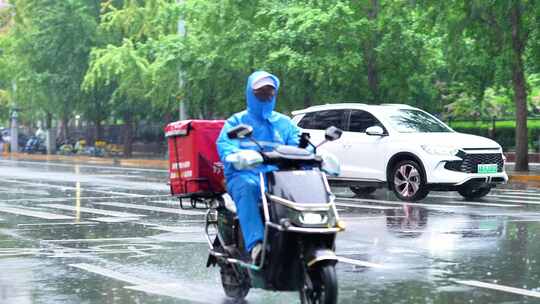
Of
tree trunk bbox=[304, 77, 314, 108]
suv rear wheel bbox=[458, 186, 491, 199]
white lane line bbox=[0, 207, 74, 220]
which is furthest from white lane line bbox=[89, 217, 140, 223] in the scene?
tree trunk bbox=[304, 77, 314, 108]

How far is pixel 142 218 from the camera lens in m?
14.8

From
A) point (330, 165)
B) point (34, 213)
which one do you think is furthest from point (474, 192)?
point (330, 165)

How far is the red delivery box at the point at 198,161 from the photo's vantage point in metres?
8.18

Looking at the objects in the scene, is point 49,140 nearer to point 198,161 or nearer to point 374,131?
point 374,131

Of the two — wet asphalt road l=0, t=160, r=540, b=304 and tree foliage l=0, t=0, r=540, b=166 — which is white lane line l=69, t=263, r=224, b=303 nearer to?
wet asphalt road l=0, t=160, r=540, b=304

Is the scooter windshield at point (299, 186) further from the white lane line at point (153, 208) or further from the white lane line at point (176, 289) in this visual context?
the white lane line at point (153, 208)

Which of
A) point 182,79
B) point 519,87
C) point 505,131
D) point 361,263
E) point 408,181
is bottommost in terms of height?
point 361,263

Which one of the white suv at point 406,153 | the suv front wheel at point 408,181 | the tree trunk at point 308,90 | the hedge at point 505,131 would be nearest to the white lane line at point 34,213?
the white suv at point 406,153

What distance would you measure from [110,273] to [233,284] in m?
1.81

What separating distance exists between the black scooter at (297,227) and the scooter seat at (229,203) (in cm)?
51

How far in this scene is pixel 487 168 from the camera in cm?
1747

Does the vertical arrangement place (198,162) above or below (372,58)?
below

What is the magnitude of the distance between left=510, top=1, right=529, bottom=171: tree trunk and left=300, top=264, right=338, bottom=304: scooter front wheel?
68.7 feet

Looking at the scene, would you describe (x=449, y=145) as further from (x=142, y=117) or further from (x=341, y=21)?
(x=142, y=117)
